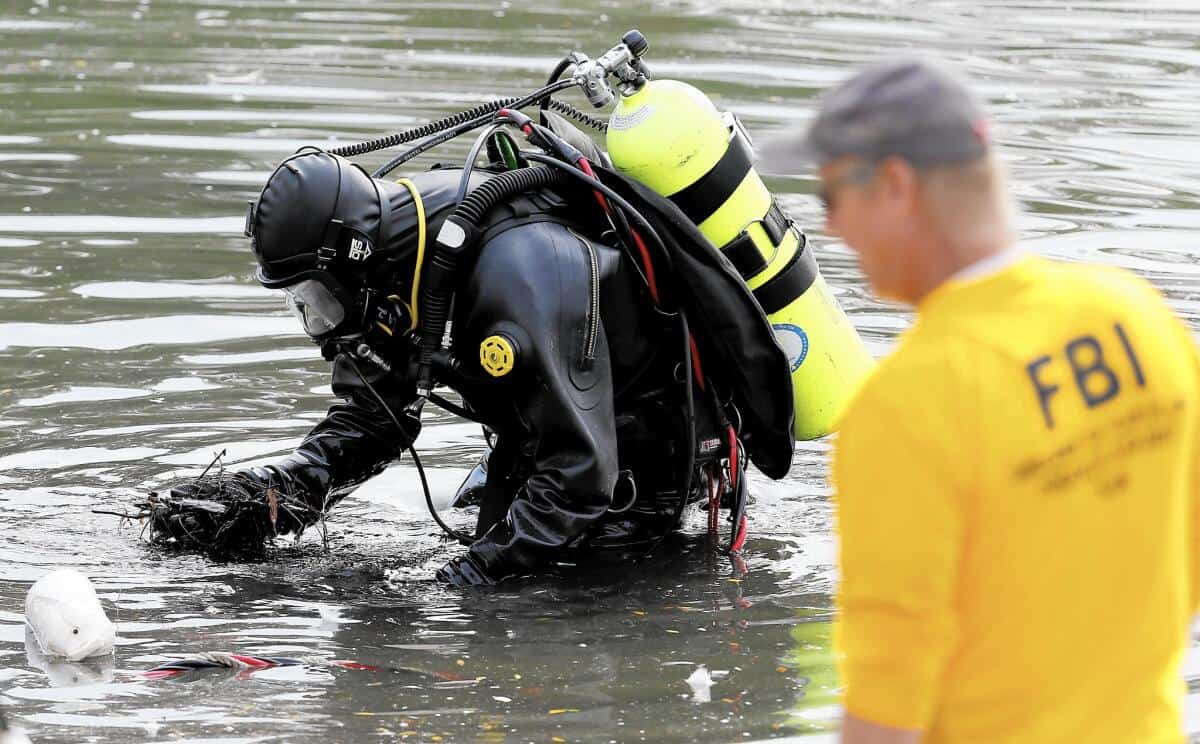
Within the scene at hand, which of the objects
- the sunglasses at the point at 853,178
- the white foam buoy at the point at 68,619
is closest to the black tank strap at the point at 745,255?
the white foam buoy at the point at 68,619

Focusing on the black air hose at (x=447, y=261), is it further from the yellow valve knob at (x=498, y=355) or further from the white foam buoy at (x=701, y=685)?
the white foam buoy at (x=701, y=685)

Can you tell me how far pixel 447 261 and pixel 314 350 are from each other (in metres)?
2.80

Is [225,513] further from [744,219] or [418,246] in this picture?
[744,219]

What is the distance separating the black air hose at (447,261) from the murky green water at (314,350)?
69cm

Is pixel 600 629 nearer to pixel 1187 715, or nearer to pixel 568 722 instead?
pixel 568 722

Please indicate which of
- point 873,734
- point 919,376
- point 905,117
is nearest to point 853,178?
point 905,117

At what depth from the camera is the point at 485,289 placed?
13.5 feet

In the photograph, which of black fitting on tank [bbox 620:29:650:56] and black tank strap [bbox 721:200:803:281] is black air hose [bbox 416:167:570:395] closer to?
black fitting on tank [bbox 620:29:650:56]

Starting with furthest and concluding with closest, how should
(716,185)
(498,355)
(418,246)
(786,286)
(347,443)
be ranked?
1. (347,443)
2. (786,286)
3. (716,185)
4. (418,246)
5. (498,355)

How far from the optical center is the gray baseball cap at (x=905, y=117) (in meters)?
1.79

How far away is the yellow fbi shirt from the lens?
69.2 inches

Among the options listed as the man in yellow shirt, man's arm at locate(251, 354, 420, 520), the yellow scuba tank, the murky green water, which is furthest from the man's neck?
man's arm at locate(251, 354, 420, 520)

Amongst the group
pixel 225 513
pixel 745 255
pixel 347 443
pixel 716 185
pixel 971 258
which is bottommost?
pixel 225 513

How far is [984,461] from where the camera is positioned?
175 centimetres
